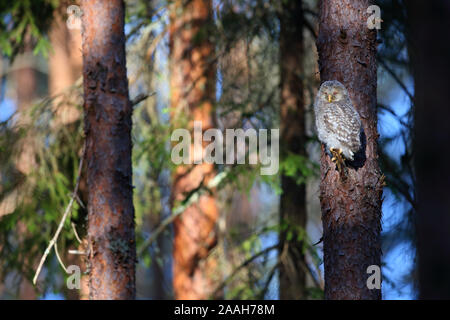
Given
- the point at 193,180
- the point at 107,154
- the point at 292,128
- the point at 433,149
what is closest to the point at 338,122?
the point at 433,149

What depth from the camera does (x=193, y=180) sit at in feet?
27.6

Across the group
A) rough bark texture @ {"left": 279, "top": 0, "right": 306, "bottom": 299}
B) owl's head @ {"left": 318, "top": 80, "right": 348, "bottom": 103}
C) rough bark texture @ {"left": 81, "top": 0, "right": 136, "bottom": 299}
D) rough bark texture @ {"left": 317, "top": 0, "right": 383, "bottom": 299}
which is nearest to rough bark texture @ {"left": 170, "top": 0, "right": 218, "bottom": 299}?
rough bark texture @ {"left": 279, "top": 0, "right": 306, "bottom": 299}

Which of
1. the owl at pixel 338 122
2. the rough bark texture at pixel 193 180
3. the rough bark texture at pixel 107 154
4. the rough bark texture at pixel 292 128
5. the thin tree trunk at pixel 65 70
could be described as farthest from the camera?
the rough bark texture at pixel 193 180

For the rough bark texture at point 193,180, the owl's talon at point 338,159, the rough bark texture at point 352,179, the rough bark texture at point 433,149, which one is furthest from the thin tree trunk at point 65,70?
the rough bark texture at point 433,149

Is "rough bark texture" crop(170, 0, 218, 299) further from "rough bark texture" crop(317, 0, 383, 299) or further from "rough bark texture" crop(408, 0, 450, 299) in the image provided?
"rough bark texture" crop(317, 0, 383, 299)

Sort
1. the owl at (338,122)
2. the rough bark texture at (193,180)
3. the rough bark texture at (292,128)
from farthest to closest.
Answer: the rough bark texture at (193,180), the rough bark texture at (292,128), the owl at (338,122)

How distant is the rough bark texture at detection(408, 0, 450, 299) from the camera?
470 centimetres

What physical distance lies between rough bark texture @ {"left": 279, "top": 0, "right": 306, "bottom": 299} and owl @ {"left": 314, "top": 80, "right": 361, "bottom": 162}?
2.99 m

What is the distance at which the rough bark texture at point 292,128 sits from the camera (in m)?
6.85

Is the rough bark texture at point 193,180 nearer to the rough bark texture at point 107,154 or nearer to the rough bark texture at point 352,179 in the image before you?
the rough bark texture at point 107,154

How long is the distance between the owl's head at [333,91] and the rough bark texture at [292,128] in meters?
3.06
